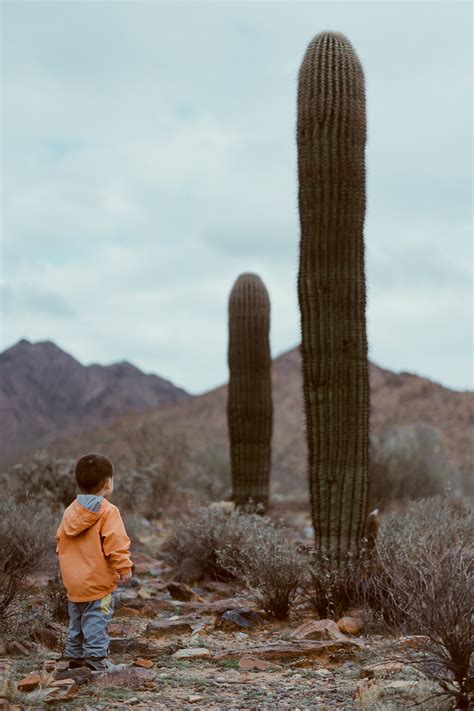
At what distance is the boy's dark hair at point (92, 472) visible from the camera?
639cm

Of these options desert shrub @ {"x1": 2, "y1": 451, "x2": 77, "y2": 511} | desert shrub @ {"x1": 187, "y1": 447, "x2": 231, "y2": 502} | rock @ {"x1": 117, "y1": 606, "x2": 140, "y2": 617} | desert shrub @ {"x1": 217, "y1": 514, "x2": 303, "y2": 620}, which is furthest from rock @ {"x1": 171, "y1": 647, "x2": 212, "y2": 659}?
desert shrub @ {"x1": 187, "y1": 447, "x2": 231, "y2": 502}

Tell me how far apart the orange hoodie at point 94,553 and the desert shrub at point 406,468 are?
12.0 metres

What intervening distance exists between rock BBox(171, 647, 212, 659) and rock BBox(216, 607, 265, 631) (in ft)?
3.34

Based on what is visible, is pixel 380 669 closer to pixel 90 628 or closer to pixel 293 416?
pixel 90 628

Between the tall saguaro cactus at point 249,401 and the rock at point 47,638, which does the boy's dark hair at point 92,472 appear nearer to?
the rock at point 47,638

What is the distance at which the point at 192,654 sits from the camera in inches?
273

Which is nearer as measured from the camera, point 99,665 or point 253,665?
point 99,665

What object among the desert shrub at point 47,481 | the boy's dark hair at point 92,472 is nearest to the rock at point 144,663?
the boy's dark hair at point 92,472

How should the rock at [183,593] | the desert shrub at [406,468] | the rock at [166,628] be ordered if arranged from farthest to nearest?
the desert shrub at [406,468] < the rock at [183,593] < the rock at [166,628]

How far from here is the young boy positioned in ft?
20.5

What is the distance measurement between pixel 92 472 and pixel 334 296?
385 cm

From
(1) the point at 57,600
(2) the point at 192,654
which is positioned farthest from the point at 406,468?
(2) the point at 192,654

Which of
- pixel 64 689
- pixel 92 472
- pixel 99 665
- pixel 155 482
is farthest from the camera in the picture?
pixel 155 482

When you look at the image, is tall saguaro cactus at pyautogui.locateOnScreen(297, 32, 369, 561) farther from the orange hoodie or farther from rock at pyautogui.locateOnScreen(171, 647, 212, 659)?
the orange hoodie
